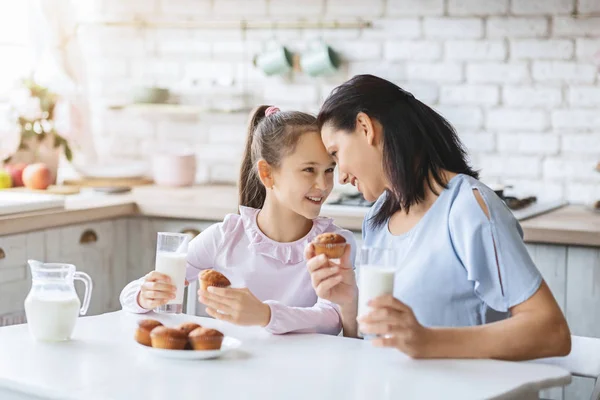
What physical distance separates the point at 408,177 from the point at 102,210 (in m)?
1.80

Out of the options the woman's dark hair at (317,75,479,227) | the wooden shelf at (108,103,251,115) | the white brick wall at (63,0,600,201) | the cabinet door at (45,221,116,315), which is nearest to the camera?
the woman's dark hair at (317,75,479,227)

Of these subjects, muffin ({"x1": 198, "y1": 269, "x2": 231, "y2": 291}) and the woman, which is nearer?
the woman

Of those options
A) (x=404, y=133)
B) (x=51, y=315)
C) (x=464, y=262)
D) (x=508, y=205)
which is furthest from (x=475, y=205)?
(x=508, y=205)

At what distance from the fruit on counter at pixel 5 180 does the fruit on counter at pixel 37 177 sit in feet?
0.20

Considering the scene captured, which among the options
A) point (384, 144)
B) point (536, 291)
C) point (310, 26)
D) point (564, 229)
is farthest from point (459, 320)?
point (310, 26)

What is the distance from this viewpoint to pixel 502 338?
188 centimetres

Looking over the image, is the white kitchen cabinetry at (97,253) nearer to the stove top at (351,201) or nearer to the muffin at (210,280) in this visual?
the stove top at (351,201)

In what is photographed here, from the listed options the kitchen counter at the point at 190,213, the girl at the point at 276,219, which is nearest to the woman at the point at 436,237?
the girl at the point at 276,219

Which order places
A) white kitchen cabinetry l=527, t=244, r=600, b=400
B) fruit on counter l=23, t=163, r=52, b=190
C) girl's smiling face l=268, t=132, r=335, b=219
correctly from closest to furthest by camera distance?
girl's smiling face l=268, t=132, r=335, b=219, white kitchen cabinetry l=527, t=244, r=600, b=400, fruit on counter l=23, t=163, r=52, b=190

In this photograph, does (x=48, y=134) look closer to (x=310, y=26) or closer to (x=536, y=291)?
(x=310, y=26)

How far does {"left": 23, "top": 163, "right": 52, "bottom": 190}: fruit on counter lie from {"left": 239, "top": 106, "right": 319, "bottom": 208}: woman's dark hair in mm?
1492

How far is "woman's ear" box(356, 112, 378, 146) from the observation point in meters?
2.17

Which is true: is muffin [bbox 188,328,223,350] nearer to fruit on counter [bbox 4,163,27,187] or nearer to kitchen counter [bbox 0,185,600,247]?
kitchen counter [bbox 0,185,600,247]

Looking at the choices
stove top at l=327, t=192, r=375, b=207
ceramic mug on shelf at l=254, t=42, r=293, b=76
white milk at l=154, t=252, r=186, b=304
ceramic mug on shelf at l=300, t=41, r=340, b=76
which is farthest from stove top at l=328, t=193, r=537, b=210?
white milk at l=154, t=252, r=186, b=304
